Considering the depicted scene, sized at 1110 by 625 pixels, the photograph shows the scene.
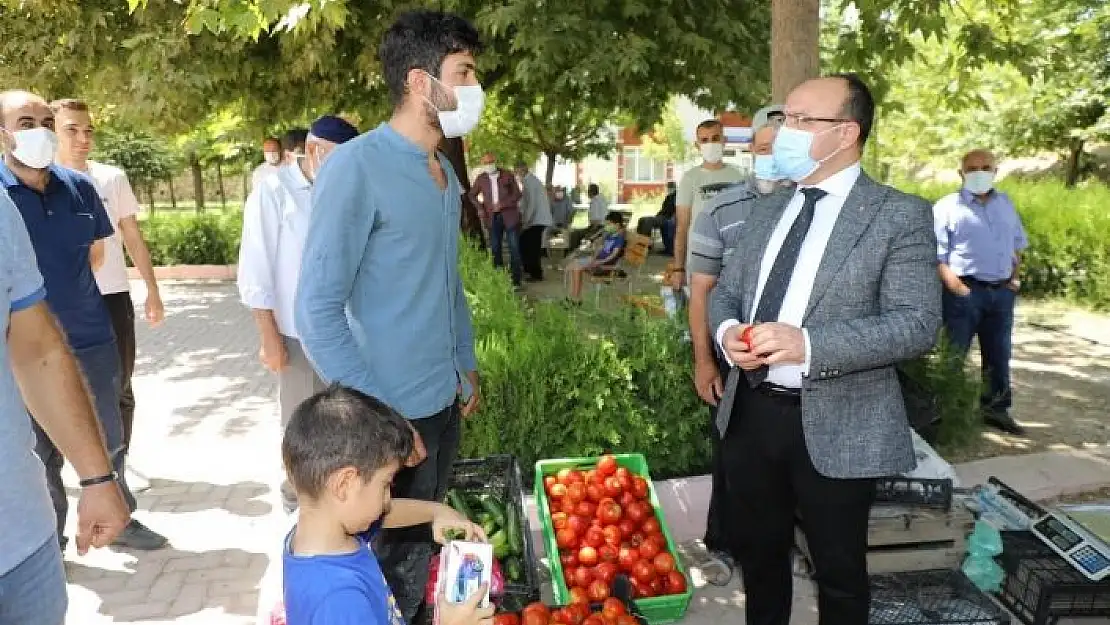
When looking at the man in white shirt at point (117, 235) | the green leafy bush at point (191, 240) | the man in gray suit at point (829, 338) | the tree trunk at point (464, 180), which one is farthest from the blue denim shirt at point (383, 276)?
the green leafy bush at point (191, 240)

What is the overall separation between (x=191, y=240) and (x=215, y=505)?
12.8 meters

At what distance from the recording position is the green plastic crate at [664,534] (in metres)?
3.37

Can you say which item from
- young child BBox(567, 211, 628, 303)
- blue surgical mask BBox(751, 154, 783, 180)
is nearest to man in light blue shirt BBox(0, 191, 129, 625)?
blue surgical mask BBox(751, 154, 783, 180)

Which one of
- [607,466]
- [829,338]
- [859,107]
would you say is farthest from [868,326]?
[607,466]

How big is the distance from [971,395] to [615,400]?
105 inches

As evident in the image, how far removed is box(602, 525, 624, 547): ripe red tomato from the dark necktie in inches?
50.8

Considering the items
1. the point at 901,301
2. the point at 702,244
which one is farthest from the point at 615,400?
the point at 901,301

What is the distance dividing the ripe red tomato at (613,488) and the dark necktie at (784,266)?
4.62 feet

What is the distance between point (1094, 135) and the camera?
19.0 metres

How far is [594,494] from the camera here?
3.86m

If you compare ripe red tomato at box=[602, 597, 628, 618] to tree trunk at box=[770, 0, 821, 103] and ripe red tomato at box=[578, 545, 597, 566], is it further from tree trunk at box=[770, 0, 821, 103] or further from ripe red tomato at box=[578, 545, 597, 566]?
tree trunk at box=[770, 0, 821, 103]

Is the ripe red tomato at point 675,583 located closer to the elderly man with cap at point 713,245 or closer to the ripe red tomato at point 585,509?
the ripe red tomato at point 585,509

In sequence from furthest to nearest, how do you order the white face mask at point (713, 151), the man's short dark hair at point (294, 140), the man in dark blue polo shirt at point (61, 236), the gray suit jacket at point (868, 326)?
the white face mask at point (713, 151) < the man's short dark hair at point (294, 140) < the man in dark blue polo shirt at point (61, 236) < the gray suit jacket at point (868, 326)

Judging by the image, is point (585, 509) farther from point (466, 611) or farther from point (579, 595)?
point (466, 611)
